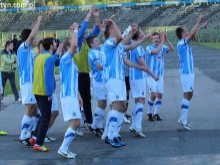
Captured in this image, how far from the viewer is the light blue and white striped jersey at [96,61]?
1035 centimetres

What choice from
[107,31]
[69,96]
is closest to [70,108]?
[69,96]

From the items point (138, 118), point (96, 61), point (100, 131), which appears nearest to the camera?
point (96, 61)

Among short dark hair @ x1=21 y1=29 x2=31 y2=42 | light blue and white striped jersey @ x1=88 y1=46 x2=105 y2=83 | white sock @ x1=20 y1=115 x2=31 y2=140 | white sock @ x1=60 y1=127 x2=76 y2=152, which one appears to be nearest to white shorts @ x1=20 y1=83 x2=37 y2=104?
white sock @ x1=20 y1=115 x2=31 y2=140

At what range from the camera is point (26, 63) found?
10.3m

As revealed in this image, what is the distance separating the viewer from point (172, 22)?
2948 inches

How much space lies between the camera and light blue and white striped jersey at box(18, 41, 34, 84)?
33.6 ft

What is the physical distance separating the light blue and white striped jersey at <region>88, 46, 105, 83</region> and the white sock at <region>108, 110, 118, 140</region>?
3.10ft

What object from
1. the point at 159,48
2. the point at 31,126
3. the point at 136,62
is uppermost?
the point at 159,48

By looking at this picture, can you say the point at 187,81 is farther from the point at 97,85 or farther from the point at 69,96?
the point at 69,96

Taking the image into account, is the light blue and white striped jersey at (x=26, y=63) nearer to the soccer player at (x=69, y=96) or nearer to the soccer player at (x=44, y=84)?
the soccer player at (x=44, y=84)

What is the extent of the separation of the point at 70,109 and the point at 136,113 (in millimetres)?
2073

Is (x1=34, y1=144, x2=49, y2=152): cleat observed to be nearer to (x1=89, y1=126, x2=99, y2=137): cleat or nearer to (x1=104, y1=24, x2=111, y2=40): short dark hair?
(x1=89, y1=126, x2=99, y2=137): cleat

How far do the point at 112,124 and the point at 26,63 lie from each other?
1.99 m

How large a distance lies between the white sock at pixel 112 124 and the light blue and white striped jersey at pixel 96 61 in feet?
3.10
